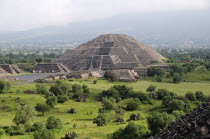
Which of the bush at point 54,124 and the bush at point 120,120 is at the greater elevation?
the bush at point 54,124

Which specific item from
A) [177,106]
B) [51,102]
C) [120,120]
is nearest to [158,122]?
[120,120]

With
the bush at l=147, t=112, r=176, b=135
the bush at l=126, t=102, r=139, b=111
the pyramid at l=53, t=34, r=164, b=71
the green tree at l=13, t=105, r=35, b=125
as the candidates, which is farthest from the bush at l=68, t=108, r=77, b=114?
the pyramid at l=53, t=34, r=164, b=71

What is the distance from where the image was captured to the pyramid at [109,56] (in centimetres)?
8856

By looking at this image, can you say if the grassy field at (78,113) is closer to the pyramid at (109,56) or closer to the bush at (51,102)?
the bush at (51,102)

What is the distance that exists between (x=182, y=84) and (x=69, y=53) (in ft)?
192

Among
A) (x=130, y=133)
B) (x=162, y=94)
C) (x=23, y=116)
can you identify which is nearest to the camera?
(x=130, y=133)

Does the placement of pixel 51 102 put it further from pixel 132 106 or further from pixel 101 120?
pixel 132 106

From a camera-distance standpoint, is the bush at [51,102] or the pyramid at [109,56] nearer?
the bush at [51,102]

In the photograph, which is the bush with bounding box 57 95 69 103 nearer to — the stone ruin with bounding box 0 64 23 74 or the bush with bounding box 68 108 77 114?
the bush with bounding box 68 108 77 114

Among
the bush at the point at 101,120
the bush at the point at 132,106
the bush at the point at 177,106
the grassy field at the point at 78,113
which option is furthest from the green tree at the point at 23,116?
the bush at the point at 177,106

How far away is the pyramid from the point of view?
291 feet

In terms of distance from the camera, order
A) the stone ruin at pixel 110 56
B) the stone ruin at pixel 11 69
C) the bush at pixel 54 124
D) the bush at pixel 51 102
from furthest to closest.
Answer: the stone ruin at pixel 110 56 < the stone ruin at pixel 11 69 < the bush at pixel 51 102 < the bush at pixel 54 124

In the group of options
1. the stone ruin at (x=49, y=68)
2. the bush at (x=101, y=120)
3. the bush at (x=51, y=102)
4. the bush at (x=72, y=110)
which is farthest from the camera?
the stone ruin at (x=49, y=68)

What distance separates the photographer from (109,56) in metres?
91.2
